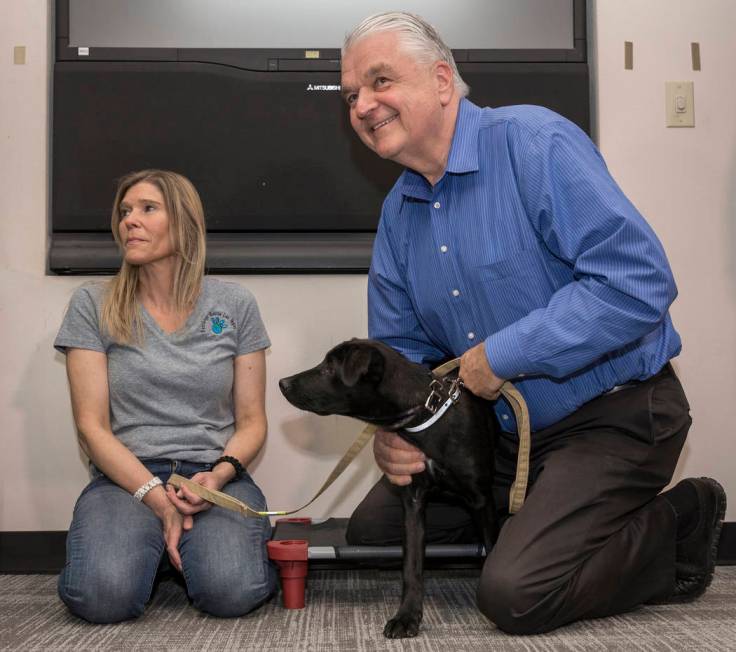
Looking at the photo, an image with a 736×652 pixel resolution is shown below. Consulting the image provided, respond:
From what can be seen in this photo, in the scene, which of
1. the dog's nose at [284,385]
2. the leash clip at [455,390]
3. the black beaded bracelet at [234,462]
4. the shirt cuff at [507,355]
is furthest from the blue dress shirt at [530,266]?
the black beaded bracelet at [234,462]

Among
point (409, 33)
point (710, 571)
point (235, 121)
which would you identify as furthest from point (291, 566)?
point (235, 121)

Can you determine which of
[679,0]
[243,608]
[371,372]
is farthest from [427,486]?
[679,0]

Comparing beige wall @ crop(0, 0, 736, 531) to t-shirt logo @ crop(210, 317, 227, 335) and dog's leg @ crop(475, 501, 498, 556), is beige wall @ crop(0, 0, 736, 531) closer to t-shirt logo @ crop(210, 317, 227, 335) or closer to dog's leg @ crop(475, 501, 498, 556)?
t-shirt logo @ crop(210, 317, 227, 335)

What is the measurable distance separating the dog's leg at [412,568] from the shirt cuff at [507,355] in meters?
0.30

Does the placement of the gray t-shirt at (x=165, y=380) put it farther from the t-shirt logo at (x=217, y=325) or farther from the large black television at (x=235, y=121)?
the large black television at (x=235, y=121)

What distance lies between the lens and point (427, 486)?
1.83m

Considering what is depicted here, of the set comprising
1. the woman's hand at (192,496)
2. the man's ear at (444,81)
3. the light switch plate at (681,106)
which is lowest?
the woman's hand at (192,496)

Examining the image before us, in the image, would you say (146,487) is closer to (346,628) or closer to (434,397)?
(346,628)

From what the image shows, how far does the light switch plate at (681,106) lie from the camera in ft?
8.71

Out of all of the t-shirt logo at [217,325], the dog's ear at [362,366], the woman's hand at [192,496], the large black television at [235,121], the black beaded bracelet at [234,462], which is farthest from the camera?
the large black television at [235,121]

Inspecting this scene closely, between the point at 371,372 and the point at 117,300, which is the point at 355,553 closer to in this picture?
the point at 371,372

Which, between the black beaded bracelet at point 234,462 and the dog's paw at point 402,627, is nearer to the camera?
the dog's paw at point 402,627

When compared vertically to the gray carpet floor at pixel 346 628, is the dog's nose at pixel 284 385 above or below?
above

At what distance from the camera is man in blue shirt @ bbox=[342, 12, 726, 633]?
1.67 m
